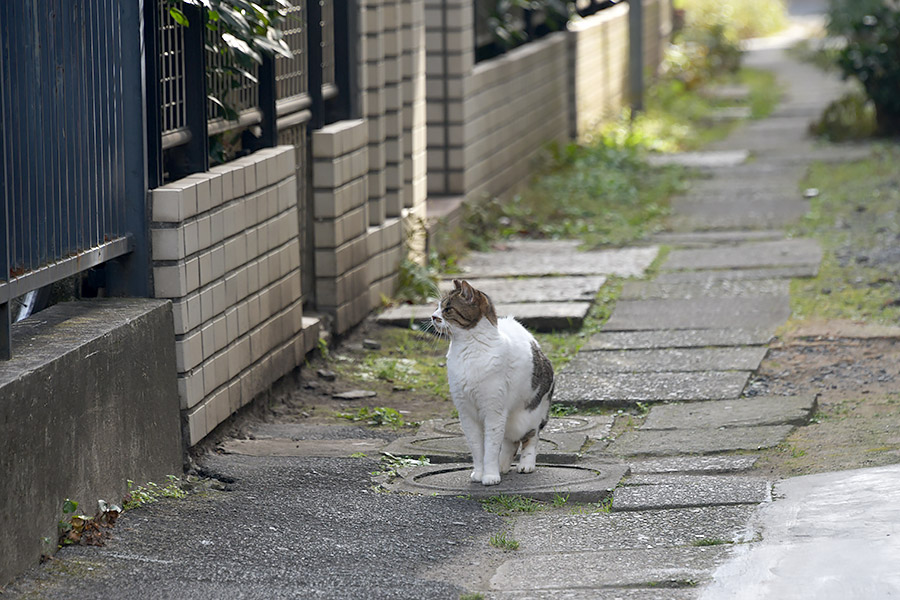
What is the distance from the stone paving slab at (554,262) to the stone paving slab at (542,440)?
3.09 meters

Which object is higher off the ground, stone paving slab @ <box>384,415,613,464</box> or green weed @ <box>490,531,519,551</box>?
green weed @ <box>490,531,519,551</box>

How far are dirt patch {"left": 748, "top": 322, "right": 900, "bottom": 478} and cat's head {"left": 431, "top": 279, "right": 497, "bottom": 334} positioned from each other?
1.16 metres

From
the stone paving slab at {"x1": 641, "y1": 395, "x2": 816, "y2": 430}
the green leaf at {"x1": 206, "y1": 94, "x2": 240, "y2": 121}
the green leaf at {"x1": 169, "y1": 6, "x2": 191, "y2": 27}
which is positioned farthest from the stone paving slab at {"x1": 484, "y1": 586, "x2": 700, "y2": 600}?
the green leaf at {"x1": 206, "y1": 94, "x2": 240, "y2": 121}

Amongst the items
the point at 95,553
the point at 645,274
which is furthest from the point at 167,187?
the point at 645,274

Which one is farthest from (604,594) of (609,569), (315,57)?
(315,57)

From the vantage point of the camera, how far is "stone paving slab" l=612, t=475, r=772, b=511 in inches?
175

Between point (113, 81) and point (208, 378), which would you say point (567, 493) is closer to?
point (208, 378)

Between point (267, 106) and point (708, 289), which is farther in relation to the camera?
point (708, 289)

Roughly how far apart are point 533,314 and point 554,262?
5.85 ft

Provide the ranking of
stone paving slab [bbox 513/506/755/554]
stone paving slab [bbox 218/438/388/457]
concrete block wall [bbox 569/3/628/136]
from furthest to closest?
concrete block wall [bbox 569/3/628/136]
stone paving slab [bbox 218/438/388/457]
stone paving slab [bbox 513/506/755/554]

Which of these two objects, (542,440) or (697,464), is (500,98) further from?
(697,464)

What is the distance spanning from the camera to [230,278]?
5.43 m

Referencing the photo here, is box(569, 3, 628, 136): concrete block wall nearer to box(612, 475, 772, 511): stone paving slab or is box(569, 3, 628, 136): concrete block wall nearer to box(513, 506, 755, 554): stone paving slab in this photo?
box(612, 475, 772, 511): stone paving slab

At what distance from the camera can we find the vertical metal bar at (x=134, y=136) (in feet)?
A: 15.5
